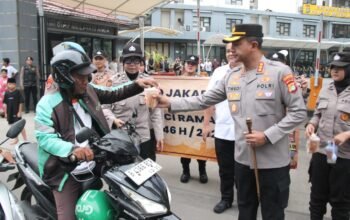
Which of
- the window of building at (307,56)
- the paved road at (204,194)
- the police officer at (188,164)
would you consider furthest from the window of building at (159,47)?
the police officer at (188,164)

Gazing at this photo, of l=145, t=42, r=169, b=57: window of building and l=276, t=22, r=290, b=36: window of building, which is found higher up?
l=276, t=22, r=290, b=36: window of building

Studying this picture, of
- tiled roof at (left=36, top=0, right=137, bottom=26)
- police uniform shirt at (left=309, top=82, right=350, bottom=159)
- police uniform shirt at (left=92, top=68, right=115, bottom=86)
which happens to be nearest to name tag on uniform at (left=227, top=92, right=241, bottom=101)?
police uniform shirt at (left=309, top=82, right=350, bottom=159)

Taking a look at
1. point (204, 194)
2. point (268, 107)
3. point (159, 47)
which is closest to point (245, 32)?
point (268, 107)

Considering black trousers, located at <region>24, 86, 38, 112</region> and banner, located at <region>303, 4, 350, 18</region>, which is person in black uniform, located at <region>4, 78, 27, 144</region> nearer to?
black trousers, located at <region>24, 86, 38, 112</region>

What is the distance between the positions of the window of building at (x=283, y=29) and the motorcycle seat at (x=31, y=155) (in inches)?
1760

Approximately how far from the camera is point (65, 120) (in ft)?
9.48

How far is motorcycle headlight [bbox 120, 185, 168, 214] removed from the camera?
2.46 metres

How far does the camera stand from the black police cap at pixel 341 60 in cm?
376

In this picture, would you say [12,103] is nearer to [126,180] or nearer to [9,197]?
[9,197]

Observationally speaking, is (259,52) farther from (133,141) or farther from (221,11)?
(221,11)

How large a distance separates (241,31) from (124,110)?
1.81 m

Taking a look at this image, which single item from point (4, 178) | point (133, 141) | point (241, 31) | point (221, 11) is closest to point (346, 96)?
point (241, 31)

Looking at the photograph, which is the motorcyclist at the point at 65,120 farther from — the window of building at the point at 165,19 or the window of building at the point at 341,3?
the window of building at the point at 341,3

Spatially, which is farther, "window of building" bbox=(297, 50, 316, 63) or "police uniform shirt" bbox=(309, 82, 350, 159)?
"window of building" bbox=(297, 50, 316, 63)
